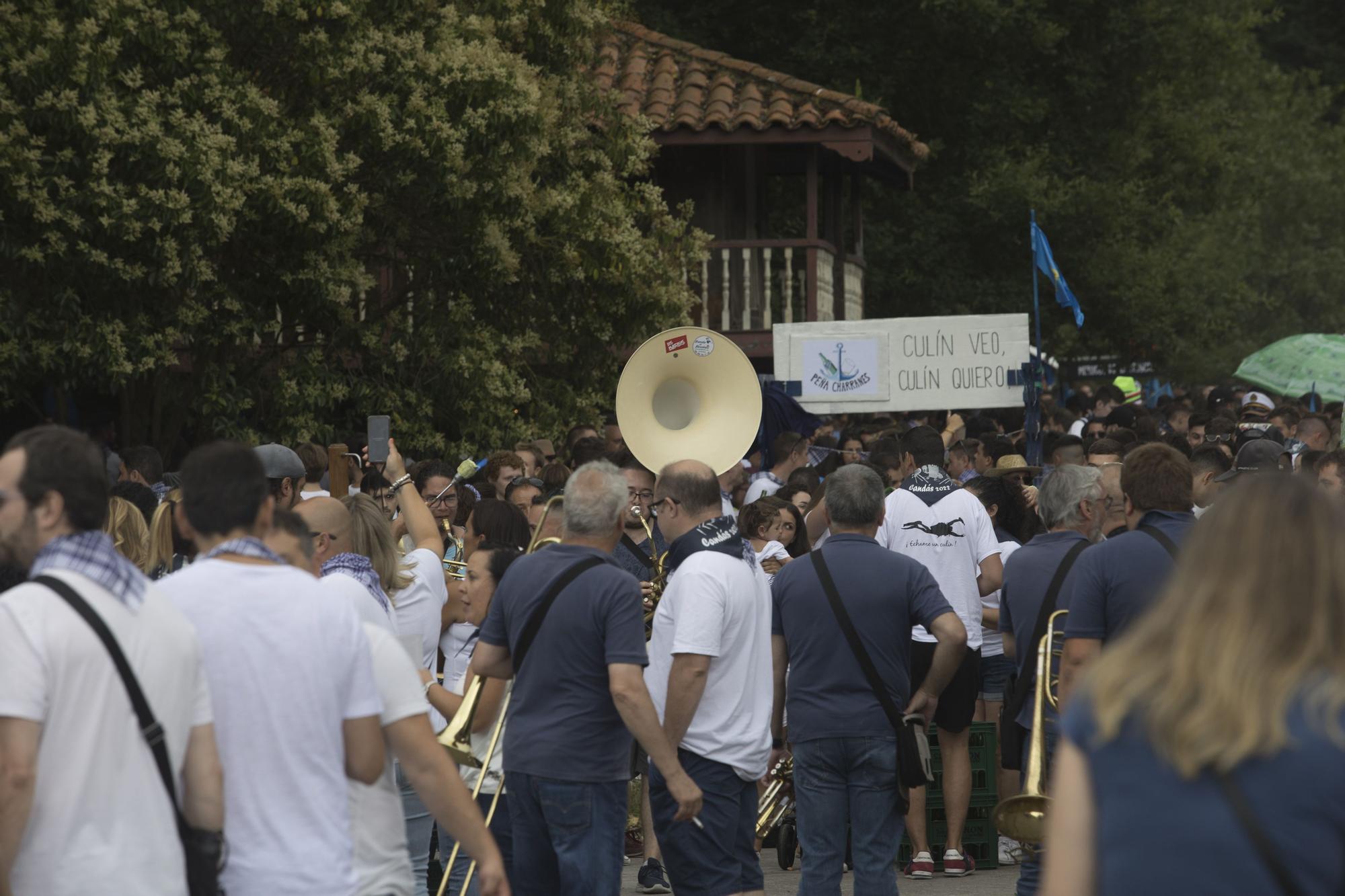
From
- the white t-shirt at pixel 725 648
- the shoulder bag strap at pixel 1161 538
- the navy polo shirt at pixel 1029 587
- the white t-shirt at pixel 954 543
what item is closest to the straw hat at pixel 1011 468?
the white t-shirt at pixel 954 543

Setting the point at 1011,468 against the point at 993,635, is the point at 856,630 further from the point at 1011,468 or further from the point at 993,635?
the point at 1011,468

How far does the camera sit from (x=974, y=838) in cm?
849

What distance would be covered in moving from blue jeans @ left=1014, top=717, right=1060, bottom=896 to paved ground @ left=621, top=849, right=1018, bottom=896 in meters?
1.42

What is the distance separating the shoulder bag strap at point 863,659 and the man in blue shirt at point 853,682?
0.01 metres

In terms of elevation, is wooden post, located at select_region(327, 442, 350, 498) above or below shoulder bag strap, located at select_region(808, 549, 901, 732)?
above

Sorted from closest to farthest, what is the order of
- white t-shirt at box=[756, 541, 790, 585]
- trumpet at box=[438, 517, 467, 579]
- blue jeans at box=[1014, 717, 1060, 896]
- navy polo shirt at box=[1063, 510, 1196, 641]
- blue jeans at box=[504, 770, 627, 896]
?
blue jeans at box=[504, 770, 627, 896]
navy polo shirt at box=[1063, 510, 1196, 641]
blue jeans at box=[1014, 717, 1060, 896]
trumpet at box=[438, 517, 467, 579]
white t-shirt at box=[756, 541, 790, 585]

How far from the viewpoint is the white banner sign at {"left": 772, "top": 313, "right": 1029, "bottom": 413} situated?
44.8ft

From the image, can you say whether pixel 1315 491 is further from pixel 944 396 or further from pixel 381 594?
pixel 944 396

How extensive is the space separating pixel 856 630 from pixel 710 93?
46.7 ft

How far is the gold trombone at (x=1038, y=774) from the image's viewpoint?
570 centimetres

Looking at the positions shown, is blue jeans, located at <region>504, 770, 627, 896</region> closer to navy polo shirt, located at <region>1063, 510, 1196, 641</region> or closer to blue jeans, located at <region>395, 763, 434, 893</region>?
blue jeans, located at <region>395, 763, 434, 893</region>

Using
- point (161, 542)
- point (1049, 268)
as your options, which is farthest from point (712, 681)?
point (1049, 268)

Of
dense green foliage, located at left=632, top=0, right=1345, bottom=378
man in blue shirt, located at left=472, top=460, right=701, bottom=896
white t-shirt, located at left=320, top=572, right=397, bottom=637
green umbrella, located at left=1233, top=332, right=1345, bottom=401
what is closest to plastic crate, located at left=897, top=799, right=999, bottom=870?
man in blue shirt, located at left=472, top=460, right=701, bottom=896

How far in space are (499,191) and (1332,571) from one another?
11.5 metres
